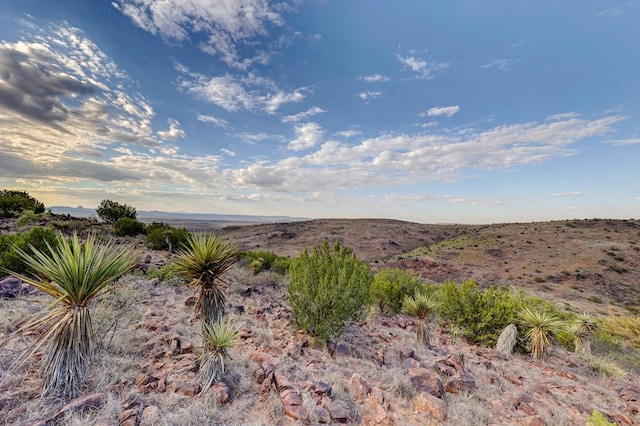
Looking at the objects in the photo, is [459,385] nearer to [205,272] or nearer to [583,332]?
[205,272]

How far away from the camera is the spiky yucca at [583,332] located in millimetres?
10836

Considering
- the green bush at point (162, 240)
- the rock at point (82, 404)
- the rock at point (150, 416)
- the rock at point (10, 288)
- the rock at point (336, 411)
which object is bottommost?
the rock at point (336, 411)

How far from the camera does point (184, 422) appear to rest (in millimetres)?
3797

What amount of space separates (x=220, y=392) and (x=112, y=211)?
30.2 meters

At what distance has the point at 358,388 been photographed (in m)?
5.12

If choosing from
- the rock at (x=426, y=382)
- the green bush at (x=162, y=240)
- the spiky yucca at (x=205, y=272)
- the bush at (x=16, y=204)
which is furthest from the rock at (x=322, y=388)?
the bush at (x=16, y=204)

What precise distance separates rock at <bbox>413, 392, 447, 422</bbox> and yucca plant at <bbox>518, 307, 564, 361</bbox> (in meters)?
6.57

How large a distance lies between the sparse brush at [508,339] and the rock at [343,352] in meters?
6.13

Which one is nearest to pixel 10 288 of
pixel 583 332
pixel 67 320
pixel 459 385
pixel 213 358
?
pixel 67 320

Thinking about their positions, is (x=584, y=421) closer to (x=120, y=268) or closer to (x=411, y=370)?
(x=411, y=370)

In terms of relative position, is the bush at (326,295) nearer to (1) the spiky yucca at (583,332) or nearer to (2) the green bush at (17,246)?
(2) the green bush at (17,246)

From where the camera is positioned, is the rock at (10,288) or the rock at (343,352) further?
the rock at (10,288)

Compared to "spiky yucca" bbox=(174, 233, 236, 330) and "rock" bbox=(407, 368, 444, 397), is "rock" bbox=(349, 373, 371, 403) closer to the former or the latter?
"rock" bbox=(407, 368, 444, 397)

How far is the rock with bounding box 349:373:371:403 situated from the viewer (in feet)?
16.4
